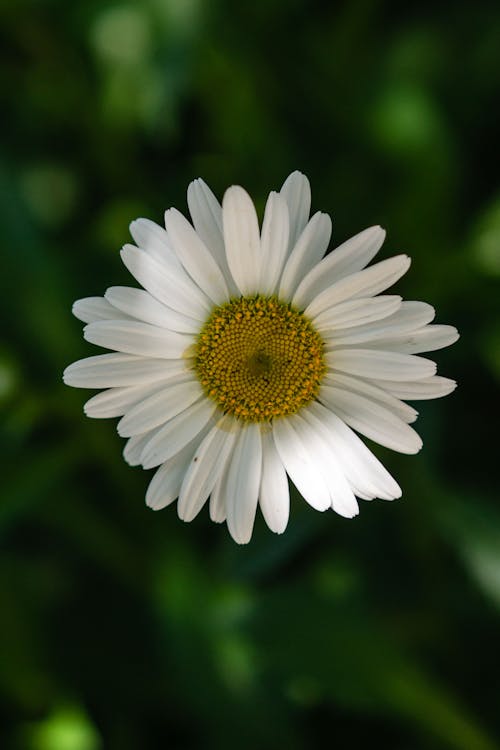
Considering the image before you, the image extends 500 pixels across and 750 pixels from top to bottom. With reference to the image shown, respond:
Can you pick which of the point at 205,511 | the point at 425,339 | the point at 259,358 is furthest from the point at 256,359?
the point at 205,511

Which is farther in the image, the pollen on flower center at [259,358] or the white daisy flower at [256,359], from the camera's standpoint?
the pollen on flower center at [259,358]

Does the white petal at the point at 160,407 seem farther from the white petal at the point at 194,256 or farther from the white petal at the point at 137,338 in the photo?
the white petal at the point at 194,256

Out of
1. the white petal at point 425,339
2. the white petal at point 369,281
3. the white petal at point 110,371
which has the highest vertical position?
the white petal at point 110,371

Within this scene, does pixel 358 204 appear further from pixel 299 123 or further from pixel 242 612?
pixel 242 612

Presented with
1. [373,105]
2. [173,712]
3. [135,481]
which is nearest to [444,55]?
[373,105]

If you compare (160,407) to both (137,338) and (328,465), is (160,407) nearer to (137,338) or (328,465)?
(137,338)

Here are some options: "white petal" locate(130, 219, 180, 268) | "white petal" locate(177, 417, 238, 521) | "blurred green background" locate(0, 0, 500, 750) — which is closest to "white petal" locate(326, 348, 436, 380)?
"white petal" locate(177, 417, 238, 521)

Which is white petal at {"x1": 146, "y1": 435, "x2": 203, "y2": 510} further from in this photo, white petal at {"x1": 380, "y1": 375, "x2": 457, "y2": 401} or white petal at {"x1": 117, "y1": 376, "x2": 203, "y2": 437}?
white petal at {"x1": 380, "y1": 375, "x2": 457, "y2": 401}

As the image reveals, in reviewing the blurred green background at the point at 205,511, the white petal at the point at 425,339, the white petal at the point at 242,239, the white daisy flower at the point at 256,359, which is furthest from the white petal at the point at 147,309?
the blurred green background at the point at 205,511
